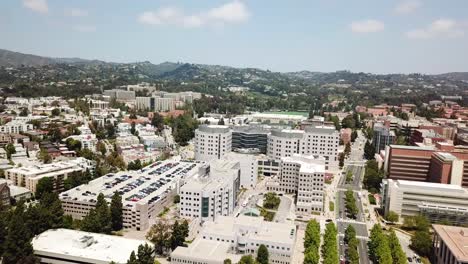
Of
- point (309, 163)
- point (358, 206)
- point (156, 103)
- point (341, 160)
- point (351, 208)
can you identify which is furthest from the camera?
point (156, 103)

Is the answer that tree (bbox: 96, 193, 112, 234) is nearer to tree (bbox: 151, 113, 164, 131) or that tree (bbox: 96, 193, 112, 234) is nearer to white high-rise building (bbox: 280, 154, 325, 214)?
white high-rise building (bbox: 280, 154, 325, 214)

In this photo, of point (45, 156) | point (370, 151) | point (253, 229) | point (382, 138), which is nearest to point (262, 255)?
point (253, 229)

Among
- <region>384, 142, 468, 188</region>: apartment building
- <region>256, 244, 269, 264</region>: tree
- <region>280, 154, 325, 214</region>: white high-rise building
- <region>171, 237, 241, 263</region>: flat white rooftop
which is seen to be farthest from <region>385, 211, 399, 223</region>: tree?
<region>171, 237, 241, 263</region>: flat white rooftop

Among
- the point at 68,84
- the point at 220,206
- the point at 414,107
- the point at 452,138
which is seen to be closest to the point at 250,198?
the point at 220,206

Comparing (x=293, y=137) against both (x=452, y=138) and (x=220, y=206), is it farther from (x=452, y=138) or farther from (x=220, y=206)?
(x=452, y=138)

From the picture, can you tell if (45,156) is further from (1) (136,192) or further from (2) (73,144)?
(1) (136,192)

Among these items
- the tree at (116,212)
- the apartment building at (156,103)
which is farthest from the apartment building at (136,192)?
the apartment building at (156,103)
